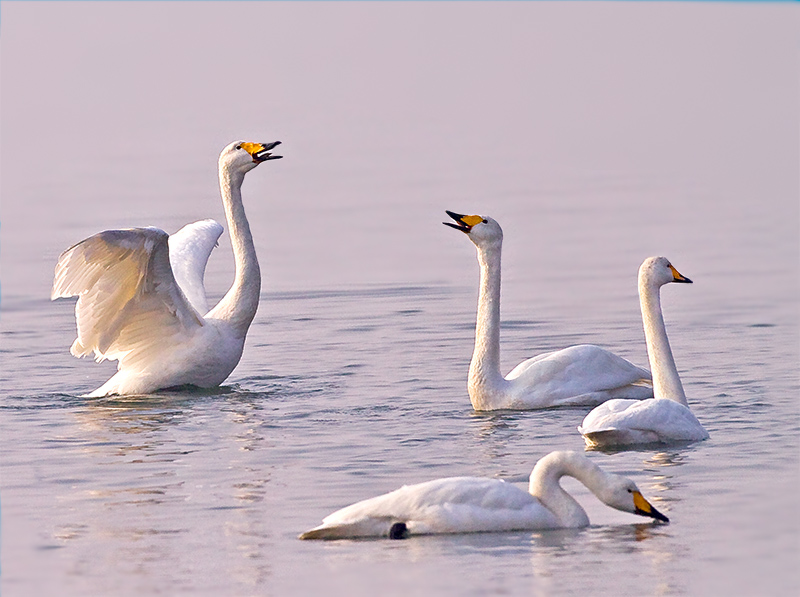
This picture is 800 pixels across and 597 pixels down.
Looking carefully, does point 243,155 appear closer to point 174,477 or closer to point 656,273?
point 656,273

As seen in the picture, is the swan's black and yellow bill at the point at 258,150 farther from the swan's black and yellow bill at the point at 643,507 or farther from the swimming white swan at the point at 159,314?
the swan's black and yellow bill at the point at 643,507

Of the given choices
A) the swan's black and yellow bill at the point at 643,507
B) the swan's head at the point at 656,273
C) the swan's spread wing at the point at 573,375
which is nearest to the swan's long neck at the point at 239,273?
the swan's spread wing at the point at 573,375

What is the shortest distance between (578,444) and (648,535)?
2.50 metres

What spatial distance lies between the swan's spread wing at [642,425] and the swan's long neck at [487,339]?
5.24 ft

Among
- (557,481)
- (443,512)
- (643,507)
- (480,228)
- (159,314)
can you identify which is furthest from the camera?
(159,314)

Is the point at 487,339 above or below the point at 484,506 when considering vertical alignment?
above

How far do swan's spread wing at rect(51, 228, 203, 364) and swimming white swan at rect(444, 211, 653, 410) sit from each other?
2416mm

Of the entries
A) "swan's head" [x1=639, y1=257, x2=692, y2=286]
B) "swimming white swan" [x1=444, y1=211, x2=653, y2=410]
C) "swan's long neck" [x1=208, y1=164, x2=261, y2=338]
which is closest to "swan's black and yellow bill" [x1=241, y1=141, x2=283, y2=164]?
"swan's long neck" [x1=208, y1=164, x2=261, y2=338]

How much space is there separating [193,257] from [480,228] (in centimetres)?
415

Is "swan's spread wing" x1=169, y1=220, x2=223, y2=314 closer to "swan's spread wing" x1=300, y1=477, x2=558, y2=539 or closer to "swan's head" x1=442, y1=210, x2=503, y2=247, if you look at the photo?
"swan's head" x1=442, y1=210, x2=503, y2=247

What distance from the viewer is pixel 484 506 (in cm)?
1002

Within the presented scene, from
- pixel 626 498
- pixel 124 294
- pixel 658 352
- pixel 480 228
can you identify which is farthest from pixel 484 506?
pixel 124 294

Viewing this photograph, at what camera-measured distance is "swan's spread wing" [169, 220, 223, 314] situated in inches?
663

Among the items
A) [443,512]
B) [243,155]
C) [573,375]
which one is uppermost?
[243,155]
